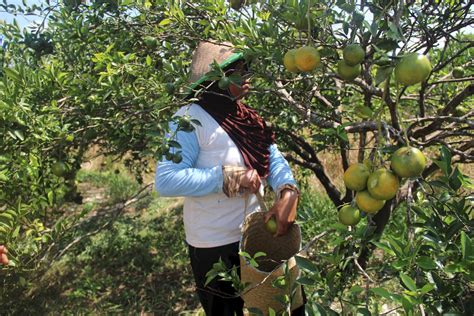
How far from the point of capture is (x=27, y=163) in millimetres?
1466

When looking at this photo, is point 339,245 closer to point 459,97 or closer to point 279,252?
point 279,252

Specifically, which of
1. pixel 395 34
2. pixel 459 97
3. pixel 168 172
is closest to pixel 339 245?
pixel 395 34

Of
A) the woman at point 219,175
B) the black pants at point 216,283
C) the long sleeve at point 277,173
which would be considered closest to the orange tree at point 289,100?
the woman at point 219,175

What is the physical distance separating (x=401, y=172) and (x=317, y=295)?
37 centimetres

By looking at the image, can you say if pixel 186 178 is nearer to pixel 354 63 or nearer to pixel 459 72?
pixel 354 63

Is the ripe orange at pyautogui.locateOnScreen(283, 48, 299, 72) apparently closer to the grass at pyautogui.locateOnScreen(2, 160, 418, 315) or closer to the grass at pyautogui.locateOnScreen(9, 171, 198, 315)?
the grass at pyautogui.locateOnScreen(2, 160, 418, 315)

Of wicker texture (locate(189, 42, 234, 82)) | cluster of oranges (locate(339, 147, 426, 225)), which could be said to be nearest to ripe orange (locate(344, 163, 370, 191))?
cluster of oranges (locate(339, 147, 426, 225))

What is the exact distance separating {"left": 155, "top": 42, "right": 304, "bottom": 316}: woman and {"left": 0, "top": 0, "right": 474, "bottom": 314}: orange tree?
0.40 ft

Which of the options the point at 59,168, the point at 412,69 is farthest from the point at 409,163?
the point at 59,168

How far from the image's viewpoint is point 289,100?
69.9 inches

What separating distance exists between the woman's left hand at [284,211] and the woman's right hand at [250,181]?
4.4 inches

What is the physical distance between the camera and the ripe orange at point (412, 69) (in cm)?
78

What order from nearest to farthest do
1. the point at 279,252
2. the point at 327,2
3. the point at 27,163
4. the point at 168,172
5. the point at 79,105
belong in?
1. the point at 327,2
2. the point at 27,163
3. the point at 168,172
4. the point at 79,105
5. the point at 279,252

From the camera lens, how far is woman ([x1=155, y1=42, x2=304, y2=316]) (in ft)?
5.26
